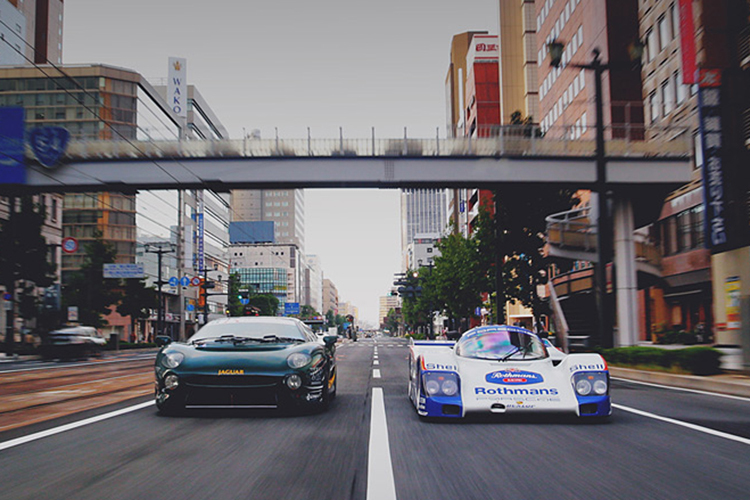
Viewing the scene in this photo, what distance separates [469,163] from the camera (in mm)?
28547

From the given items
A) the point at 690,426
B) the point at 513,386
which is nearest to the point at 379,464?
the point at 513,386

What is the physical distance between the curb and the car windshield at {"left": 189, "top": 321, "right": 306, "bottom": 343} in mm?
7968

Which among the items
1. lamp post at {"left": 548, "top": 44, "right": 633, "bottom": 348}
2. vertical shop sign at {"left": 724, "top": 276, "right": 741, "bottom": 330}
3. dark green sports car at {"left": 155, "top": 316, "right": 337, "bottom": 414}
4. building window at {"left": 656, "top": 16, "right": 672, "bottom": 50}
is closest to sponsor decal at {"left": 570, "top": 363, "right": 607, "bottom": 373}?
dark green sports car at {"left": 155, "top": 316, "right": 337, "bottom": 414}

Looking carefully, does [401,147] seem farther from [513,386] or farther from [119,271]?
[119,271]

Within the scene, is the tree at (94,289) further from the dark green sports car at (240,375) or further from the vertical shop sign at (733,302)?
the dark green sports car at (240,375)

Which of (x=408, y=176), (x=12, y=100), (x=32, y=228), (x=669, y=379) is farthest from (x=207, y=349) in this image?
(x=12, y=100)

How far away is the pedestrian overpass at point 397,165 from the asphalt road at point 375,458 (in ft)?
67.1

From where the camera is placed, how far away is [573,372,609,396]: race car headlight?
764 centimetres

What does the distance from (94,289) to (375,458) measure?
51705 millimetres

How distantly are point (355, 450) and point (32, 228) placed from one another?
129 feet

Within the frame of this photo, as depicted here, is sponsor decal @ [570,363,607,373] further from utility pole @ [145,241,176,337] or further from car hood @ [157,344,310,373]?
utility pole @ [145,241,176,337]

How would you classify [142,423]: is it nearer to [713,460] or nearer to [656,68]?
[713,460]

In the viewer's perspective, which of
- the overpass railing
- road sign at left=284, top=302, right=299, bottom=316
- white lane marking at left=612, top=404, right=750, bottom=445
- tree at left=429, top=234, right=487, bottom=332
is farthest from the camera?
road sign at left=284, top=302, right=299, bottom=316

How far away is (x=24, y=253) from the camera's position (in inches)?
1560
